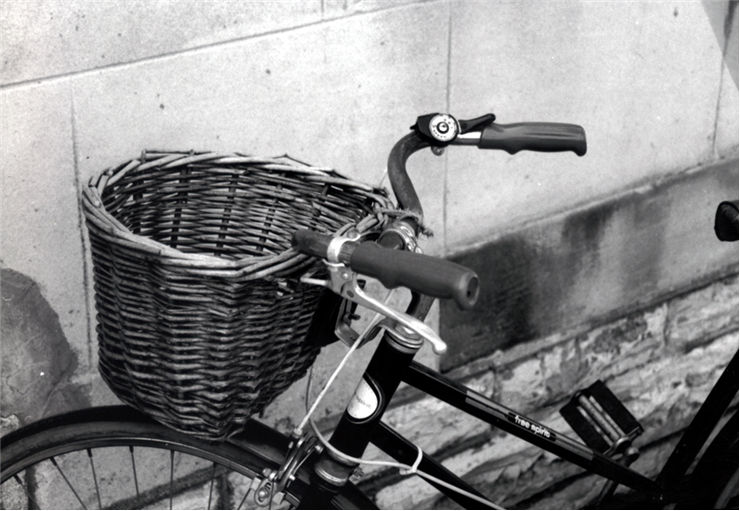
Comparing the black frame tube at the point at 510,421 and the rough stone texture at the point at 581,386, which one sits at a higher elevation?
the black frame tube at the point at 510,421

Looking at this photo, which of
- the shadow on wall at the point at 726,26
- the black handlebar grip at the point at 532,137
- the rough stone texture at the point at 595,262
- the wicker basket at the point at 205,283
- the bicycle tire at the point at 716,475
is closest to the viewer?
the wicker basket at the point at 205,283

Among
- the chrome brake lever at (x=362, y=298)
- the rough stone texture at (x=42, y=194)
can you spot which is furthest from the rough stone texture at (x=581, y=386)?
the chrome brake lever at (x=362, y=298)

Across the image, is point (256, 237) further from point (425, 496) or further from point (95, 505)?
point (425, 496)

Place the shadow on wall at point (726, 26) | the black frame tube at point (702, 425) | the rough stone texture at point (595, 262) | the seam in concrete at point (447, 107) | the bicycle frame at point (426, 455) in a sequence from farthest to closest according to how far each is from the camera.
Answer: the shadow on wall at point (726, 26) < the rough stone texture at point (595, 262) < the seam in concrete at point (447, 107) < the black frame tube at point (702, 425) < the bicycle frame at point (426, 455)

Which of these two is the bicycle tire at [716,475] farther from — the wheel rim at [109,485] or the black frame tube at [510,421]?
the wheel rim at [109,485]

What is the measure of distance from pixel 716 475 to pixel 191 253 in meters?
1.60

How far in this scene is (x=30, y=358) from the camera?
296cm

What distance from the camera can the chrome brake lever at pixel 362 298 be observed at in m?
2.10

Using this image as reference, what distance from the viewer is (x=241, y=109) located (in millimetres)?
3070

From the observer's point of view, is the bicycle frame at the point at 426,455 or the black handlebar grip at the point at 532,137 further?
the black handlebar grip at the point at 532,137

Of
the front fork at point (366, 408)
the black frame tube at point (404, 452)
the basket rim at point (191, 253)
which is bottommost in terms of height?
the black frame tube at point (404, 452)

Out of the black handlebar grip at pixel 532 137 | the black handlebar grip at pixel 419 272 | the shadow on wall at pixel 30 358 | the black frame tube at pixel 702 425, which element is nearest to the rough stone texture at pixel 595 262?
the black frame tube at pixel 702 425

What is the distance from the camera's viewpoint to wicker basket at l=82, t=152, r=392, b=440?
7.29 ft

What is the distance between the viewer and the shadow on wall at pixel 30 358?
2.89 meters
